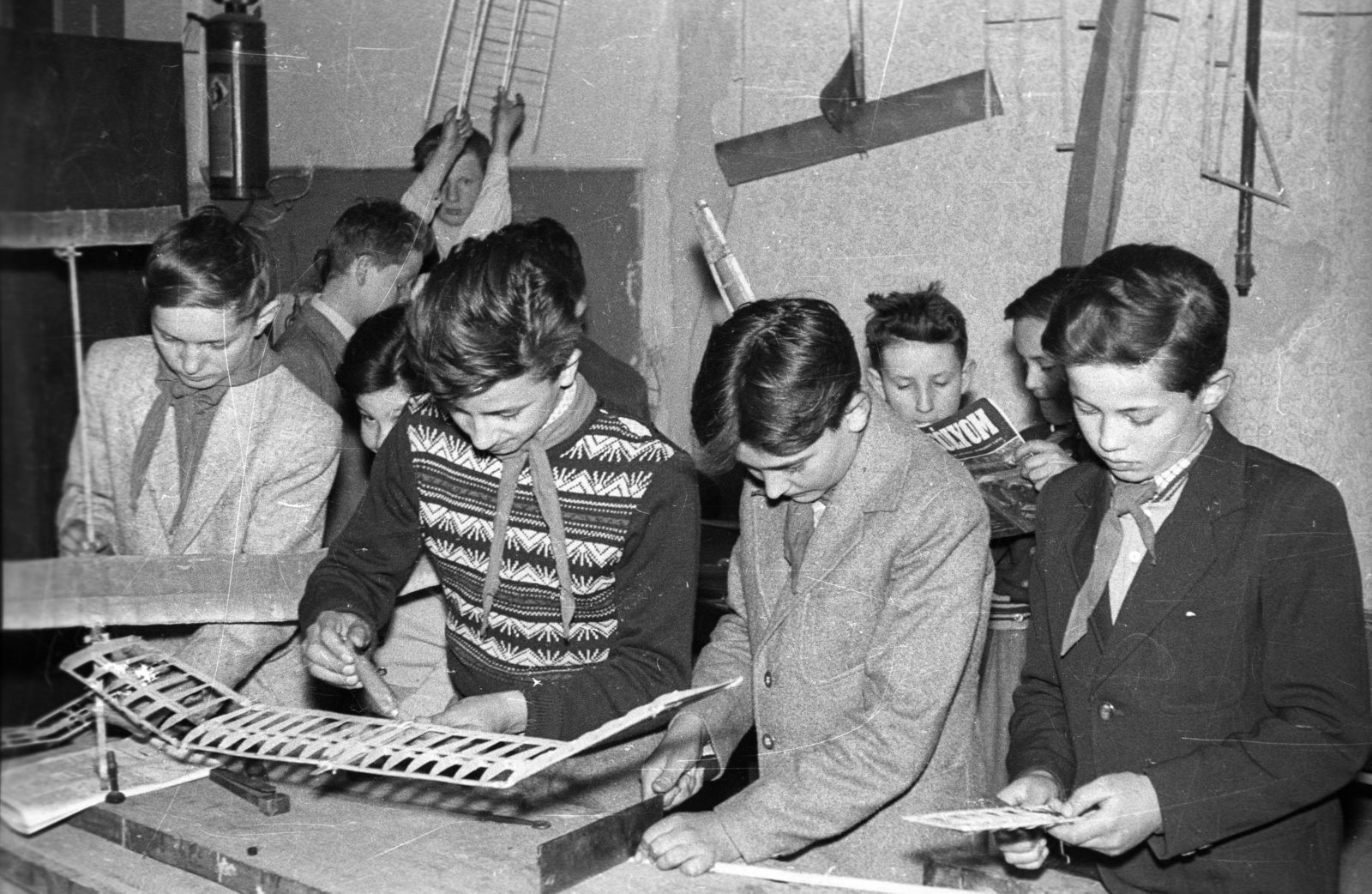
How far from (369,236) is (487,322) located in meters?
1.13

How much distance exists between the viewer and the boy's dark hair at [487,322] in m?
1.69

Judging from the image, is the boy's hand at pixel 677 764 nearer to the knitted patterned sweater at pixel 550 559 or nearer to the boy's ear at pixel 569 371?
the knitted patterned sweater at pixel 550 559

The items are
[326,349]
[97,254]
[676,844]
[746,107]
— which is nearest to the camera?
[676,844]

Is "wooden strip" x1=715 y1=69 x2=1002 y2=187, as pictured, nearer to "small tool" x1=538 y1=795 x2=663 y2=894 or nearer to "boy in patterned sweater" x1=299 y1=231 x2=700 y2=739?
"boy in patterned sweater" x1=299 y1=231 x2=700 y2=739

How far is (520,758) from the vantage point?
4.77 ft

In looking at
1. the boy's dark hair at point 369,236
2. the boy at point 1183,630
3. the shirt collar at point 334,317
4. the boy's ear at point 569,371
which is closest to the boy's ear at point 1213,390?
the boy at point 1183,630

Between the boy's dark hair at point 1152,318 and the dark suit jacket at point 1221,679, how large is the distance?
0.11 meters

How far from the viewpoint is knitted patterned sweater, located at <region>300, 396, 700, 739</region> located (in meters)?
1.84

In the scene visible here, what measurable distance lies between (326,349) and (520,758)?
4.35 ft

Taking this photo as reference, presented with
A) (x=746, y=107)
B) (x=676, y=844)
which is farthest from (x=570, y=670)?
(x=746, y=107)

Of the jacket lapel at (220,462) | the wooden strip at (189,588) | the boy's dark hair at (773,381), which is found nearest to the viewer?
the boy's dark hair at (773,381)

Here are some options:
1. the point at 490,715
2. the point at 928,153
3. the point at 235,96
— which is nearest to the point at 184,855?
the point at 490,715

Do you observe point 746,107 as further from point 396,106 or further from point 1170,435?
point 1170,435

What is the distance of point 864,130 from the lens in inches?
115
